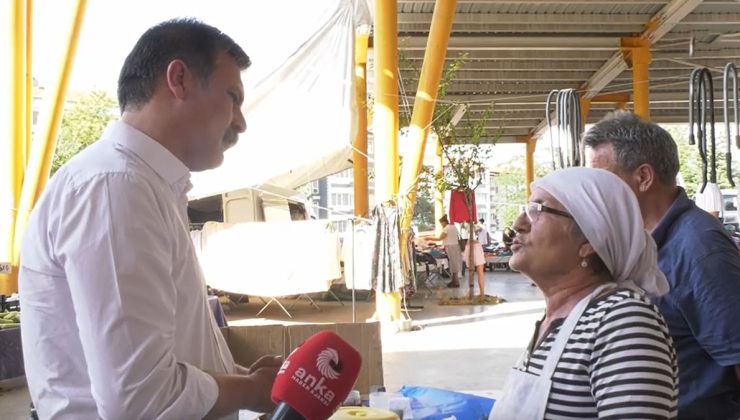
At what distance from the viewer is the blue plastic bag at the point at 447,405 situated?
2131mm

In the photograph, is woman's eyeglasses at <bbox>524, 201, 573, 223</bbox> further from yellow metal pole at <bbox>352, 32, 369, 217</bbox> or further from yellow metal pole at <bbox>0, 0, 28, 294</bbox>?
yellow metal pole at <bbox>352, 32, 369, 217</bbox>

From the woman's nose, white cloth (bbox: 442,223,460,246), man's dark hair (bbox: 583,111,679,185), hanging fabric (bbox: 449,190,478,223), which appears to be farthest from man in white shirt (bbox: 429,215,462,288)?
the woman's nose

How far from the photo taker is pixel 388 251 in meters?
8.81

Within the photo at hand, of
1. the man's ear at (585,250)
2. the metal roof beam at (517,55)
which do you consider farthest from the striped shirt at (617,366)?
the metal roof beam at (517,55)

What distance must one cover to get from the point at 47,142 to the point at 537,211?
719 cm

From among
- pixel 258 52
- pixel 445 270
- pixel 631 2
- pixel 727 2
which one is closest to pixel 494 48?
pixel 631 2

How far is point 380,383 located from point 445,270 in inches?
596

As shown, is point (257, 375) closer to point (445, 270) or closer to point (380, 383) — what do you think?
point (380, 383)

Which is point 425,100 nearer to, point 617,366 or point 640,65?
point 640,65

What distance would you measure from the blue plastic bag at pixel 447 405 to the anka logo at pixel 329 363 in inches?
34.8

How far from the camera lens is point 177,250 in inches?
50.8

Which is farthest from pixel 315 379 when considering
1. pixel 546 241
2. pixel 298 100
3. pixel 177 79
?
pixel 298 100

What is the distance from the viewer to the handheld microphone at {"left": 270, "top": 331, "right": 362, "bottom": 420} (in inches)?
46.5

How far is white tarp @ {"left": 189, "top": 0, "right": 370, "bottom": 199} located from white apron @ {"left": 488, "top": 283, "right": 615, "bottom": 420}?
5.76m
